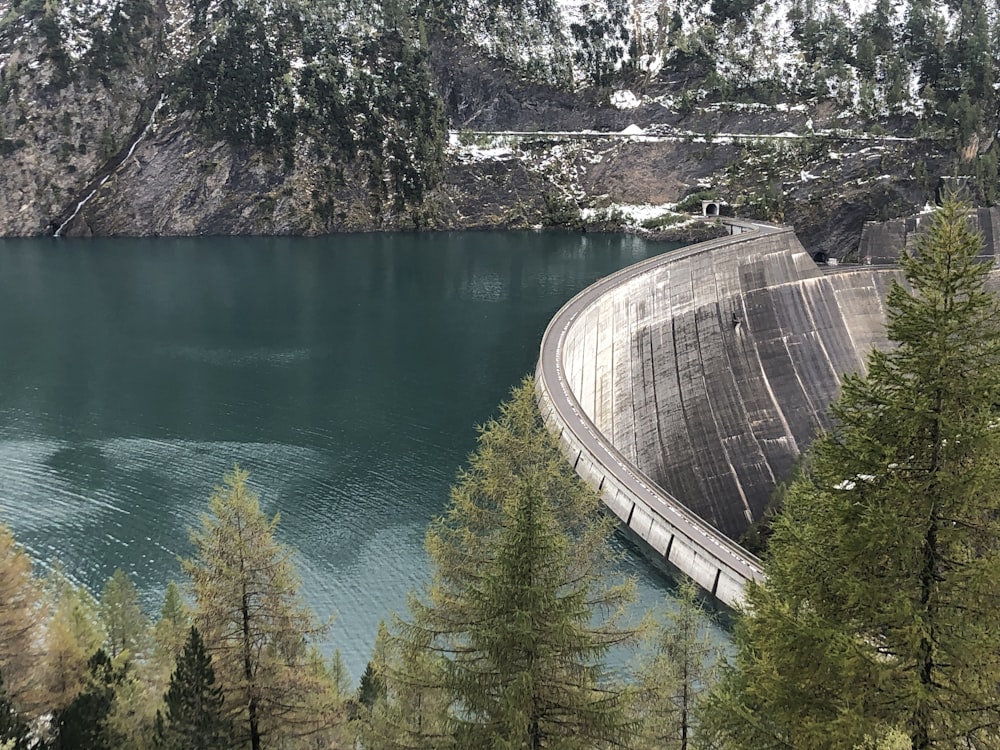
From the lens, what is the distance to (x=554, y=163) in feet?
426

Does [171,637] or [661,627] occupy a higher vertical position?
[171,637]

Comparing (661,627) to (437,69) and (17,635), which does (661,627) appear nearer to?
(17,635)

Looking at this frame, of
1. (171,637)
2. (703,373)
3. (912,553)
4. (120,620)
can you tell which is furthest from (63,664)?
(703,373)

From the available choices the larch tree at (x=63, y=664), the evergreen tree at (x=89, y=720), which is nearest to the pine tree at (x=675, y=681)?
the evergreen tree at (x=89, y=720)

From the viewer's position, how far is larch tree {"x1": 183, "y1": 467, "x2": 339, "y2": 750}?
12859 mm

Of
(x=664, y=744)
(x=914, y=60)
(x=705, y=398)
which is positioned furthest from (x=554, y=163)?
(x=664, y=744)

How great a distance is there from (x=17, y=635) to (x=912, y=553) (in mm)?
15110

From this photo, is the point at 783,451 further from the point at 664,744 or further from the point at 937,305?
the point at 937,305

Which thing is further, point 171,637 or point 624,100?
point 624,100

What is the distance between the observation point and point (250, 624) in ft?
43.0

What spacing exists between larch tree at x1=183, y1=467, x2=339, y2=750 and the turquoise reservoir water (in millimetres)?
5274

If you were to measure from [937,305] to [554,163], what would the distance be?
126m

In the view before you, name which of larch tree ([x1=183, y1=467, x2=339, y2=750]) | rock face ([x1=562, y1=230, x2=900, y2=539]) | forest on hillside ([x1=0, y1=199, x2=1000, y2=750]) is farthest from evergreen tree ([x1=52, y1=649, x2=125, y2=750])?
rock face ([x1=562, y1=230, x2=900, y2=539])

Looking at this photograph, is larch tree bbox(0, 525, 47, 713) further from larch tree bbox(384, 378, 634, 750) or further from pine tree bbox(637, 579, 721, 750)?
pine tree bbox(637, 579, 721, 750)
